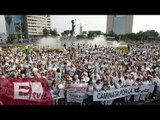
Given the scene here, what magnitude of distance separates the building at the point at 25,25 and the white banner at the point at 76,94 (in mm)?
58904

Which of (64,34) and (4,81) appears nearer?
(4,81)

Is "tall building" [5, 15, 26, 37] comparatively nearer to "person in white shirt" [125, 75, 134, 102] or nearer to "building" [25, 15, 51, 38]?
"building" [25, 15, 51, 38]

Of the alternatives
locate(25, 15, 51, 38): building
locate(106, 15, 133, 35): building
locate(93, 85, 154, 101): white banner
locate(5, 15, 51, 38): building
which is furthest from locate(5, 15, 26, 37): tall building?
locate(93, 85, 154, 101): white banner

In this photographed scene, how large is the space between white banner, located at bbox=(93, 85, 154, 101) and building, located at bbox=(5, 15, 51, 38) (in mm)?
58473

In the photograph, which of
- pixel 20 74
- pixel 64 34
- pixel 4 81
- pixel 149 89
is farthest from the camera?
pixel 64 34

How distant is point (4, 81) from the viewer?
690 cm

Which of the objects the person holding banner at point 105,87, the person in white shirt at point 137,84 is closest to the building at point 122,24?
the person in white shirt at point 137,84

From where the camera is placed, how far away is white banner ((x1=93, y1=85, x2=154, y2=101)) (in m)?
7.91

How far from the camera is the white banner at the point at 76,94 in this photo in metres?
7.84

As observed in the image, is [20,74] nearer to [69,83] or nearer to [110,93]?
[69,83]

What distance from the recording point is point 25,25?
8025 cm
